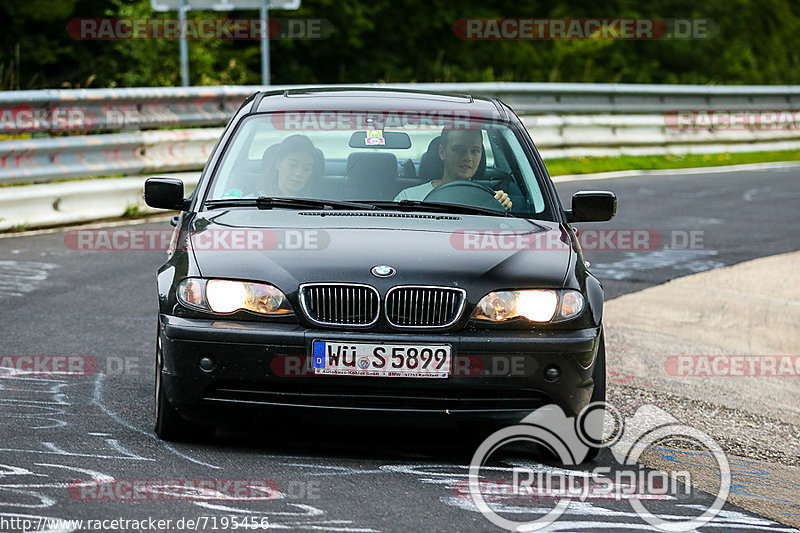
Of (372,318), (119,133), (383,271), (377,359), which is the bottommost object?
(377,359)

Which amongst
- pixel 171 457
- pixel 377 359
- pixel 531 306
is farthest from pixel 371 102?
pixel 171 457

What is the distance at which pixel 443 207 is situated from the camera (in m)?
6.23

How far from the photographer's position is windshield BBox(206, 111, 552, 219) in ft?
20.9

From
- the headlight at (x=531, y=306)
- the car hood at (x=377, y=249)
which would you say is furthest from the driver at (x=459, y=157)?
the headlight at (x=531, y=306)

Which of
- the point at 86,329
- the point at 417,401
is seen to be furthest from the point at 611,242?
the point at 417,401

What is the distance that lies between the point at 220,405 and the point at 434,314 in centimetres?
91

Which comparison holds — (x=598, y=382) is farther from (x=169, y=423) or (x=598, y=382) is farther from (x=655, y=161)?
(x=655, y=161)

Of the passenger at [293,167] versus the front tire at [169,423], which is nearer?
the front tire at [169,423]

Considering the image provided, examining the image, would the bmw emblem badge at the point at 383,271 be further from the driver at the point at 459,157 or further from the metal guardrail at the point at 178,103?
the metal guardrail at the point at 178,103

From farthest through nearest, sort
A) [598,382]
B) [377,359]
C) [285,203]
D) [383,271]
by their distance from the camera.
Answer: [285,203], [598,382], [383,271], [377,359]

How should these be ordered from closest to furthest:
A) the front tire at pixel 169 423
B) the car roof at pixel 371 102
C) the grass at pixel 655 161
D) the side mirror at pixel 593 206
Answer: the front tire at pixel 169 423 → the side mirror at pixel 593 206 → the car roof at pixel 371 102 → the grass at pixel 655 161

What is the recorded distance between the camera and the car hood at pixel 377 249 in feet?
17.5

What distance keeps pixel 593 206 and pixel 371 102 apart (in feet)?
4.10

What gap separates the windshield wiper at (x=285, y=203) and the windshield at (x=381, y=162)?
39 mm
